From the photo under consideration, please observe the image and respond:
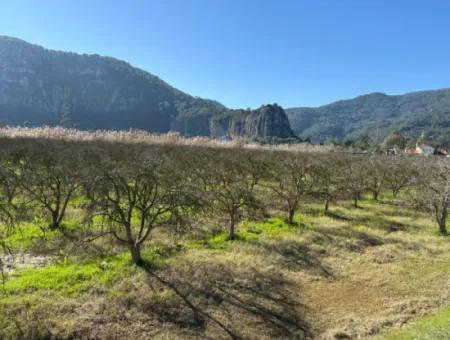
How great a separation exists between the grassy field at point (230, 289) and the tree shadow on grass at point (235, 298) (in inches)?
1.2

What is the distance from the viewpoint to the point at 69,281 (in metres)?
10.8

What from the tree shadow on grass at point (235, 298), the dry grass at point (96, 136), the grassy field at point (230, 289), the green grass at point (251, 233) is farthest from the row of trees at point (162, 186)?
the dry grass at point (96, 136)

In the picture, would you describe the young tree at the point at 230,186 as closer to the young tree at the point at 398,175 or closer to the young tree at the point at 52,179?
the young tree at the point at 52,179

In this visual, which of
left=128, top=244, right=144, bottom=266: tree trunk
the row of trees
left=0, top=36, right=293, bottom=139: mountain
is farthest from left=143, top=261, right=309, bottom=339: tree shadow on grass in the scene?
left=0, top=36, right=293, bottom=139: mountain

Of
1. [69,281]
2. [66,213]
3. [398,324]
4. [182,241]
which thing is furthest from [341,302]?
[66,213]

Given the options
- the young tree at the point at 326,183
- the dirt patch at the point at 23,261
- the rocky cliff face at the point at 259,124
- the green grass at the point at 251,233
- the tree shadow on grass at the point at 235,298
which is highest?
the rocky cliff face at the point at 259,124

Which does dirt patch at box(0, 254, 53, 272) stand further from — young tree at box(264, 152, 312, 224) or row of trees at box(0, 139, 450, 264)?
young tree at box(264, 152, 312, 224)

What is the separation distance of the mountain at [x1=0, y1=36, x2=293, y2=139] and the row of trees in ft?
376

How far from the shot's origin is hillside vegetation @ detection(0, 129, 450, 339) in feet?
30.3

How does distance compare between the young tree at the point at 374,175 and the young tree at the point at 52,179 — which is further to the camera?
the young tree at the point at 374,175

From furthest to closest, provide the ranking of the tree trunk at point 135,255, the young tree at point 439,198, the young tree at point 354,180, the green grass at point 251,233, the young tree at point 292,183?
the young tree at point 354,180 → the young tree at point 292,183 → the young tree at point 439,198 → the green grass at point 251,233 → the tree trunk at point 135,255

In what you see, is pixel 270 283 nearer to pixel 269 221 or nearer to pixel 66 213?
pixel 269 221

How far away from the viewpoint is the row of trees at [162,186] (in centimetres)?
1241

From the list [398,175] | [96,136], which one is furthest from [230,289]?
[96,136]
